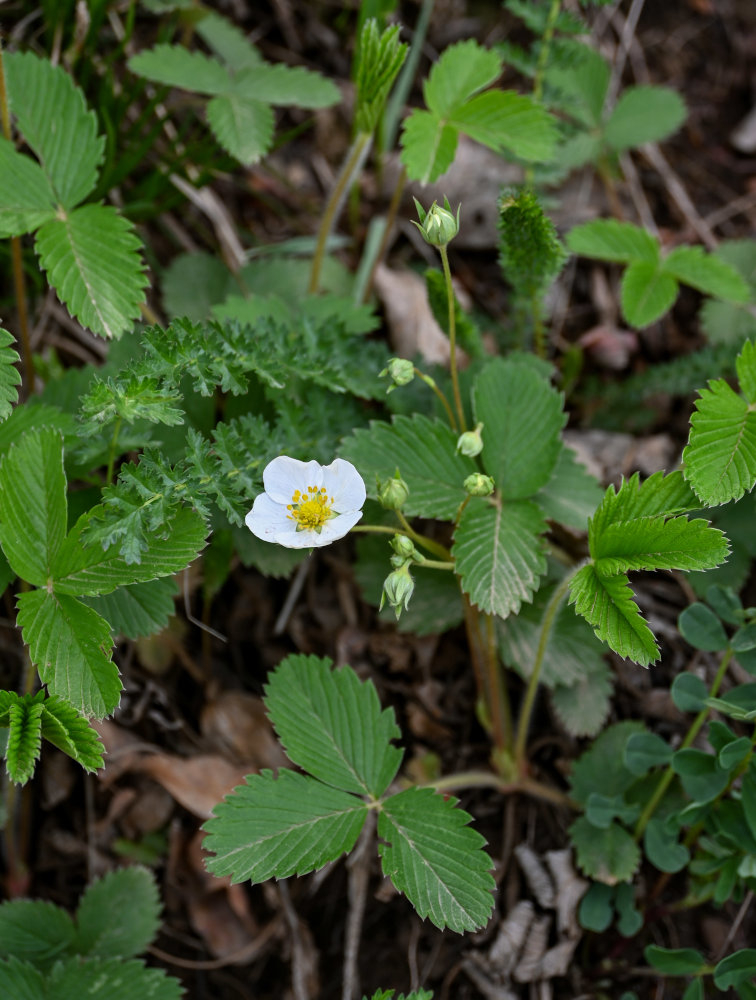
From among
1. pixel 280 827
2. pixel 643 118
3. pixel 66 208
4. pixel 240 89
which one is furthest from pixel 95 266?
pixel 643 118

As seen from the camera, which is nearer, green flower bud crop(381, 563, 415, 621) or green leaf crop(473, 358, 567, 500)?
green flower bud crop(381, 563, 415, 621)

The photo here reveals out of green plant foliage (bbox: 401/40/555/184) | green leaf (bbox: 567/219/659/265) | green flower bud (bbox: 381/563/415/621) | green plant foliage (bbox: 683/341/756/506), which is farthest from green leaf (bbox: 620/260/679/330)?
green flower bud (bbox: 381/563/415/621)

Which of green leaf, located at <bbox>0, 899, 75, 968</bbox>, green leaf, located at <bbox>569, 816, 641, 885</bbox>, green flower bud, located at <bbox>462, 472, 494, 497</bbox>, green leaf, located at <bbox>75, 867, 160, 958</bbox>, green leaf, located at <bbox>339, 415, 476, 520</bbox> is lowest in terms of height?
green leaf, located at <bbox>569, 816, 641, 885</bbox>

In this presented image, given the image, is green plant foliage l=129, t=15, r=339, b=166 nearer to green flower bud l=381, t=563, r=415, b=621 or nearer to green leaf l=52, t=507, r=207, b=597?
green leaf l=52, t=507, r=207, b=597

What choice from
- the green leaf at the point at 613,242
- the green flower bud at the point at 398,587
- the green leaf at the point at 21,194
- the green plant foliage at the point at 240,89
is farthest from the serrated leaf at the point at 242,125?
the green flower bud at the point at 398,587

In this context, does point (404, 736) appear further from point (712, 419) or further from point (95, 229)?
point (95, 229)

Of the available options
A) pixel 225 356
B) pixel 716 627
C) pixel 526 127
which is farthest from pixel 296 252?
pixel 716 627

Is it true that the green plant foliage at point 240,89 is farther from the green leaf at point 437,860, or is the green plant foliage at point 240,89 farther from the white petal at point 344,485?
the green leaf at point 437,860
